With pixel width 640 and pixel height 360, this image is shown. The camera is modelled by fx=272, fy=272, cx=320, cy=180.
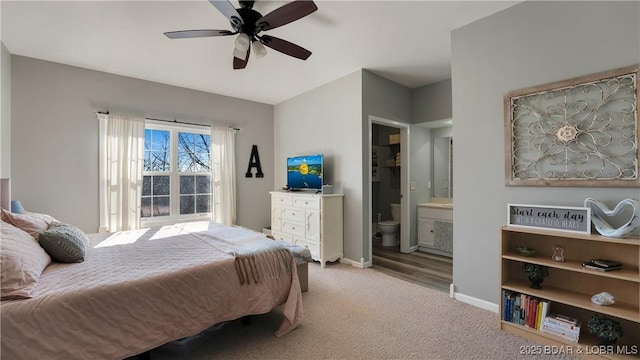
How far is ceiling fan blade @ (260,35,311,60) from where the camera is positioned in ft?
7.56

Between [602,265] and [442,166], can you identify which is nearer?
[602,265]

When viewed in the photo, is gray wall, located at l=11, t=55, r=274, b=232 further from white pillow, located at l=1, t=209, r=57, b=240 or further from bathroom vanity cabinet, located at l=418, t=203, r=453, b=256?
bathroom vanity cabinet, located at l=418, t=203, r=453, b=256

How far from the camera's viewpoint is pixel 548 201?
2.12 metres

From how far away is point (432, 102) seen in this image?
413 cm

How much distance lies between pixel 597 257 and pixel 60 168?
5424 millimetres

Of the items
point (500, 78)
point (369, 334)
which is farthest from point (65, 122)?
point (500, 78)

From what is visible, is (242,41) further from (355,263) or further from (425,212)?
(425,212)

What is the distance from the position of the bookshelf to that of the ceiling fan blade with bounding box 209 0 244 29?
2637 millimetres

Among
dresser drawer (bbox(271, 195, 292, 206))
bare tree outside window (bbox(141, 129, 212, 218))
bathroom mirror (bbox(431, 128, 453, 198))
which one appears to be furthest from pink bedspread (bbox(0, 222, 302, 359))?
→ bathroom mirror (bbox(431, 128, 453, 198))

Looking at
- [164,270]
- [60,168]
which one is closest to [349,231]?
[164,270]

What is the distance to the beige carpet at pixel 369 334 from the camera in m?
1.86

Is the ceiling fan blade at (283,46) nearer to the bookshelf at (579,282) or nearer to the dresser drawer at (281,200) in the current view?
the dresser drawer at (281,200)

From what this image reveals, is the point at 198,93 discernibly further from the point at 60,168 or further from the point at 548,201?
the point at 548,201

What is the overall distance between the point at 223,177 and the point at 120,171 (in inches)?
55.4
